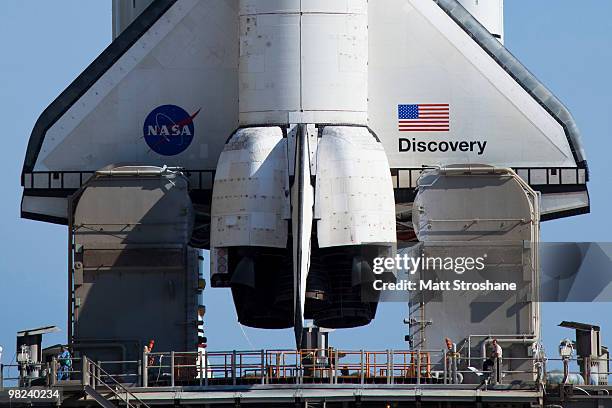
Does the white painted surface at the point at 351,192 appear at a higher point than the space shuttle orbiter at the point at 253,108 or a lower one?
lower

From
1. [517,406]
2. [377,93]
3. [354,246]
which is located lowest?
[517,406]

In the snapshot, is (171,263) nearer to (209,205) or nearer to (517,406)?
(209,205)

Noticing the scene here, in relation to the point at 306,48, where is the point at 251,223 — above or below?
below

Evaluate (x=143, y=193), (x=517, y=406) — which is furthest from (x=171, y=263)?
(x=517, y=406)

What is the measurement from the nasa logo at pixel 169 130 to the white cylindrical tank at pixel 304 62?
239 cm

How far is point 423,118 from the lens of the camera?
146 ft

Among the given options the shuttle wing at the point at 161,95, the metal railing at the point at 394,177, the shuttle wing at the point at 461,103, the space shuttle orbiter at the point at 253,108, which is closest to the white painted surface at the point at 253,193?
the space shuttle orbiter at the point at 253,108

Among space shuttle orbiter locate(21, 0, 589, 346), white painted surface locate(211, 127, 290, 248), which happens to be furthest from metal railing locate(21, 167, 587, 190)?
white painted surface locate(211, 127, 290, 248)

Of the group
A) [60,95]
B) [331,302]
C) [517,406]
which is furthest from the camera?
[60,95]

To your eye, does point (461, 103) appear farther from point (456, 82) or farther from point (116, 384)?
point (116, 384)

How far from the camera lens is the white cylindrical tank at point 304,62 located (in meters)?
42.2

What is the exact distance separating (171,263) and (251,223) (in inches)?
91.4

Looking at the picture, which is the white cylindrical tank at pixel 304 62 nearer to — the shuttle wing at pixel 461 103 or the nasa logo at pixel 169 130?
the shuttle wing at pixel 461 103

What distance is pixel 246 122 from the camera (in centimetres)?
4262
